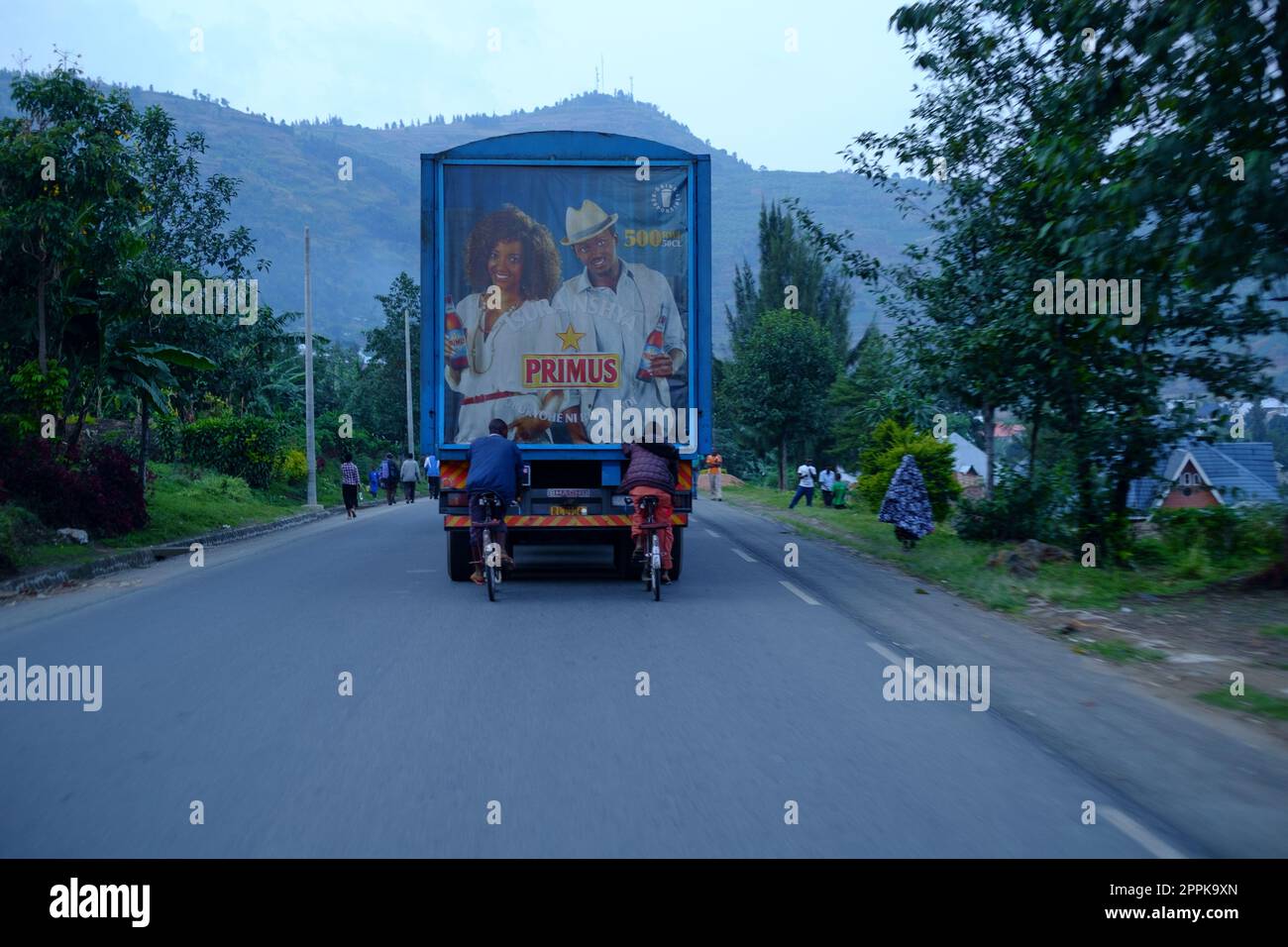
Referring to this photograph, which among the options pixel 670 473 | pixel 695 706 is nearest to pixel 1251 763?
pixel 695 706

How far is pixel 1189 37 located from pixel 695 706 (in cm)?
679

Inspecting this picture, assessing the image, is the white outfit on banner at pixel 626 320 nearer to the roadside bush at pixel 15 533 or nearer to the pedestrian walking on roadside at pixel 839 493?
the roadside bush at pixel 15 533

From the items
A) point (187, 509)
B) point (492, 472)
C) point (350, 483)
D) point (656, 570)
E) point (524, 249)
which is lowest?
point (187, 509)

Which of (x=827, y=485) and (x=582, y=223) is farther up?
(x=582, y=223)

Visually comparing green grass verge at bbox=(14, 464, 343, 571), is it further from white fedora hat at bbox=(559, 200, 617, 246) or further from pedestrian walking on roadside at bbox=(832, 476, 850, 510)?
pedestrian walking on roadside at bbox=(832, 476, 850, 510)

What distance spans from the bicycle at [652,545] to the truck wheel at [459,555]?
7.21 ft

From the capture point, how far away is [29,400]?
17797mm

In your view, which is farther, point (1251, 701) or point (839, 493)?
point (839, 493)

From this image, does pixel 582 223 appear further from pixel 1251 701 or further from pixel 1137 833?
pixel 1137 833

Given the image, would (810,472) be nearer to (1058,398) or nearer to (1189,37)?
(1058,398)

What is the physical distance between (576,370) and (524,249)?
141 cm

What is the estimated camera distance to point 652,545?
1275cm

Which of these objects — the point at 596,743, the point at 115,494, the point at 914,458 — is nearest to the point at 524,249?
the point at 596,743

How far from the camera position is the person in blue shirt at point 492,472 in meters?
12.6
